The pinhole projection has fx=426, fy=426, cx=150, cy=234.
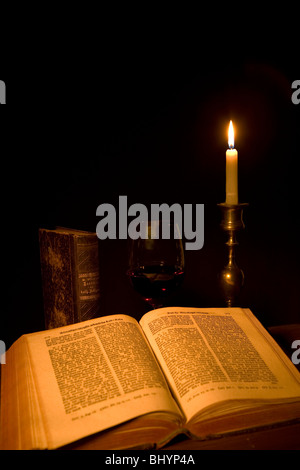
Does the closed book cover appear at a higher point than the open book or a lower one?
higher

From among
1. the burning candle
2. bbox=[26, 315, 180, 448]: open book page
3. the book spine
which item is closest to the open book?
bbox=[26, 315, 180, 448]: open book page

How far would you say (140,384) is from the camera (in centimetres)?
67

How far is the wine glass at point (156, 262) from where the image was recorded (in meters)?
0.93

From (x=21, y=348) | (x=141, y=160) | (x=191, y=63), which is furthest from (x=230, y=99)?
(x=21, y=348)

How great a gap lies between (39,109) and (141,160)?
274mm

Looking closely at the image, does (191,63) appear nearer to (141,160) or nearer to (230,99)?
(230,99)

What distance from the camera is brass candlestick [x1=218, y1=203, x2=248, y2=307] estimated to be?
0.96m

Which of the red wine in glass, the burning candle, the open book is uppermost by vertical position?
the burning candle

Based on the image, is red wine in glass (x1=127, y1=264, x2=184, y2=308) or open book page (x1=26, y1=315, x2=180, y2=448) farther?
red wine in glass (x1=127, y1=264, x2=184, y2=308)

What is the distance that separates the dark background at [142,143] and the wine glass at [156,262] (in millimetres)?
176

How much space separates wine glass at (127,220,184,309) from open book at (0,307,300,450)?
0.31ft

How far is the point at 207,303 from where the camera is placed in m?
1.20

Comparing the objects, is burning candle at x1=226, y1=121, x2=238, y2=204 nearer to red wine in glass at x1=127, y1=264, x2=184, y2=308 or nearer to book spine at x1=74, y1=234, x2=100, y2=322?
red wine in glass at x1=127, y1=264, x2=184, y2=308

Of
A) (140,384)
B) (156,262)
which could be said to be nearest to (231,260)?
(156,262)
